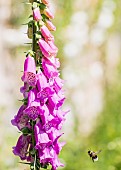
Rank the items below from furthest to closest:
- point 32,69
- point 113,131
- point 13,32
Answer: point 13,32 → point 113,131 → point 32,69

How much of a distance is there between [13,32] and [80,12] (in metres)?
1.13

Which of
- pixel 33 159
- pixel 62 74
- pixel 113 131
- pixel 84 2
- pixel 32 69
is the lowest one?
pixel 33 159

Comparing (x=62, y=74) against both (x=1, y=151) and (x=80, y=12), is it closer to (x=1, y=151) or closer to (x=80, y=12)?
(x=80, y=12)

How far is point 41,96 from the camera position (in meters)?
2.79

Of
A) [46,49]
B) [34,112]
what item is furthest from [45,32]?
[34,112]

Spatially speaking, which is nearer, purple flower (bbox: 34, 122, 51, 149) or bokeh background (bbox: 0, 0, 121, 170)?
purple flower (bbox: 34, 122, 51, 149)

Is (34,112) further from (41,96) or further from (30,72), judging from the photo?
(30,72)

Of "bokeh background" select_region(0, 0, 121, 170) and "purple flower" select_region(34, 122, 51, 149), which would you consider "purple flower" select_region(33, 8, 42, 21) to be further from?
"bokeh background" select_region(0, 0, 121, 170)

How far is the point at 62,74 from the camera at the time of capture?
7480 mm

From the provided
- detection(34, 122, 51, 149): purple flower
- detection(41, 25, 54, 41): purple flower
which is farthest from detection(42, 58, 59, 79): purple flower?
detection(34, 122, 51, 149): purple flower

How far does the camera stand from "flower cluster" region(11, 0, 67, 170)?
9.11 feet

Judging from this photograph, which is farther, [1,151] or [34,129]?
[1,151]

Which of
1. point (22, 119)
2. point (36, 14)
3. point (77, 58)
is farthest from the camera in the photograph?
point (77, 58)

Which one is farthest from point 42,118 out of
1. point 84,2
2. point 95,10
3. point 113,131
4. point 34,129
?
point 84,2
